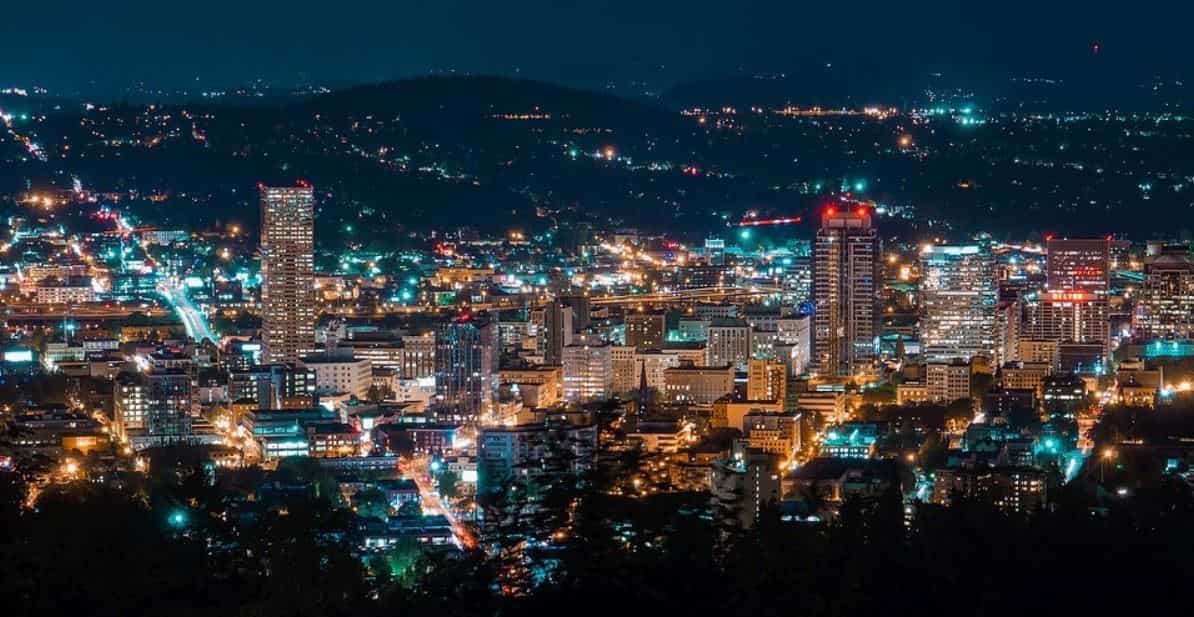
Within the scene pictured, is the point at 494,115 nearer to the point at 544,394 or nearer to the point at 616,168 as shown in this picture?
the point at 616,168

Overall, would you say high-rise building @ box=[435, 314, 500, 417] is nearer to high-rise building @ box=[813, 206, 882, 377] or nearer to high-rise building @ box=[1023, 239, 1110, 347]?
high-rise building @ box=[813, 206, 882, 377]

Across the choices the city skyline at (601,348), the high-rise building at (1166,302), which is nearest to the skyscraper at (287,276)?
the city skyline at (601,348)

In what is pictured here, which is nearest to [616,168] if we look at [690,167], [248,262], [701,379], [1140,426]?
[690,167]

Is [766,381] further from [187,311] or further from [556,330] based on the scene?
[187,311]

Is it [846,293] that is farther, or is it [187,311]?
[187,311]

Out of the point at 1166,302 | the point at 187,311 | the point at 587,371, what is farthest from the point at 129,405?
the point at 1166,302

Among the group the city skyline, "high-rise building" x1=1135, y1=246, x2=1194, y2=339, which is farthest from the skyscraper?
"high-rise building" x1=1135, y1=246, x2=1194, y2=339

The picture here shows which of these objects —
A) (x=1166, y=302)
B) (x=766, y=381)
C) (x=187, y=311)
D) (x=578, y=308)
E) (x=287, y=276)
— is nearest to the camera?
(x=766, y=381)
